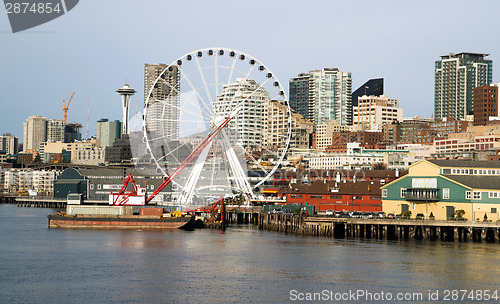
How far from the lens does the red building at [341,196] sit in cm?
10506

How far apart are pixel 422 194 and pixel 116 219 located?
4047 cm

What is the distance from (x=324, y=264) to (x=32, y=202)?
476 feet

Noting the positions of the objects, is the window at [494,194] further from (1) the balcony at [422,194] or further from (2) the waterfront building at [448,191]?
(1) the balcony at [422,194]

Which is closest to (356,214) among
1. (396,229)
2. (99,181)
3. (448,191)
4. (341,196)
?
(396,229)

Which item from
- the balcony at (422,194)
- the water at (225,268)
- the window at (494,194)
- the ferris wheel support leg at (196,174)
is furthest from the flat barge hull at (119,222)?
the window at (494,194)

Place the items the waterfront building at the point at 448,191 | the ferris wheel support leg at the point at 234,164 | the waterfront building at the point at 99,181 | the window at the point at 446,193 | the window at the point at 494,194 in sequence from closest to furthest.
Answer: the window at the point at 494,194 < the waterfront building at the point at 448,191 < the window at the point at 446,193 < the ferris wheel support leg at the point at 234,164 < the waterfront building at the point at 99,181

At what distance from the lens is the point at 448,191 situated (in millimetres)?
89375

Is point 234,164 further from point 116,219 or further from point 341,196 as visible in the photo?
point 341,196

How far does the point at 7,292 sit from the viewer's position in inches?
2073

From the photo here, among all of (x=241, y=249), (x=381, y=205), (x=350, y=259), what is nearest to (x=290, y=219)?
(x=381, y=205)

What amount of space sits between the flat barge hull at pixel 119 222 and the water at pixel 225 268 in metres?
12.4

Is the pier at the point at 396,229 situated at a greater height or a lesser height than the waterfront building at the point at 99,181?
lesser

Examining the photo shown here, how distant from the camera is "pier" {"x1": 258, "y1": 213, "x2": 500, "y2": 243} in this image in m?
83.5

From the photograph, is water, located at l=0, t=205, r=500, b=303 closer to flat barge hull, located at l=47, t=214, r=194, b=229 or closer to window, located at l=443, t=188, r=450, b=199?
window, located at l=443, t=188, r=450, b=199
